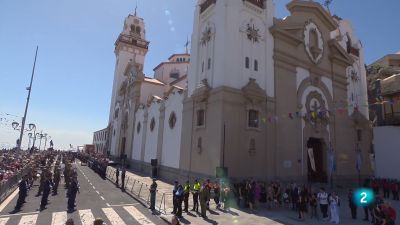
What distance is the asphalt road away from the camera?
1301 centimetres

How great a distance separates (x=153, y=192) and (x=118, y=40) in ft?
172

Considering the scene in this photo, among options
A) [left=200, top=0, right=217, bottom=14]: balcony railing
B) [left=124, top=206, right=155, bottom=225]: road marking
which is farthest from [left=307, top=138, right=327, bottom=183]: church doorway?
[left=124, top=206, right=155, bottom=225]: road marking

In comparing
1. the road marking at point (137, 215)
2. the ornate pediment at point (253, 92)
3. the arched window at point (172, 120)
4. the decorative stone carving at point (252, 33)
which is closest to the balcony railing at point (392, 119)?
the ornate pediment at point (253, 92)

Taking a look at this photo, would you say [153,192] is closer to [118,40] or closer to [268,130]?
[268,130]

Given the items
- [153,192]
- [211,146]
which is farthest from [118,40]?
[153,192]

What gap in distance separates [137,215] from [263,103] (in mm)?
13879

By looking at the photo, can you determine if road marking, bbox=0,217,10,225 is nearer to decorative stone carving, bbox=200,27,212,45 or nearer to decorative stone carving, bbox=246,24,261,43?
decorative stone carving, bbox=200,27,212,45

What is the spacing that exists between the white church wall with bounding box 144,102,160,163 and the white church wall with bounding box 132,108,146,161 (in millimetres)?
1939

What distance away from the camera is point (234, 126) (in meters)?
21.2

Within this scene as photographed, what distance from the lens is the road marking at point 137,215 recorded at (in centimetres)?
1332

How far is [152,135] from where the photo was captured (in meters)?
35.7

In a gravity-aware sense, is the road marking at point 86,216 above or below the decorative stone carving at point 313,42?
below

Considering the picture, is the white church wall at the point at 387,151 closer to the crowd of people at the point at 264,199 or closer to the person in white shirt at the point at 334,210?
the crowd of people at the point at 264,199

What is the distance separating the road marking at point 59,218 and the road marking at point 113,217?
2009mm
